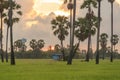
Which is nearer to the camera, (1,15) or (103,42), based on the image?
(1,15)

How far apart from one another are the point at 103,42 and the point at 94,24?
92.7 m

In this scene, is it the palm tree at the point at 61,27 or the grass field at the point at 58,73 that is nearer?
the grass field at the point at 58,73

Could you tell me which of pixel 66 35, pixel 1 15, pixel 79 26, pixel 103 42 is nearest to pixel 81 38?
pixel 79 26

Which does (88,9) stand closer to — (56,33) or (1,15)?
(56,33)

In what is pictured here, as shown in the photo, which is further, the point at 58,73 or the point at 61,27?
the point at 61,27

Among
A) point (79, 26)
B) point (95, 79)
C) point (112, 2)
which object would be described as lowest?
point (95, 79)

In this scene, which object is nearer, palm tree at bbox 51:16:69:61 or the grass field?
the grass field

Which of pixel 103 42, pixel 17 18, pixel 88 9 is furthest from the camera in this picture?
pixel 103 42

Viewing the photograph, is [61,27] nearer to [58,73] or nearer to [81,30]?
[81,30]

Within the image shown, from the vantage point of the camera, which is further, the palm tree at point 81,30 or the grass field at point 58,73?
the palm tree at point 81,30

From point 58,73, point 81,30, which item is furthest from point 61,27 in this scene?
point 58,73

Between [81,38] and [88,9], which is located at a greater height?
[88,9]

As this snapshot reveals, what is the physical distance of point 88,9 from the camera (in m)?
111

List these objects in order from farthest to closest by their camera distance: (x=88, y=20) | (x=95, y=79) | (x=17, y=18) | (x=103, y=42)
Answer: (x=103, y=42) → (x=88, y=20) → (x=17, y=18) → (x=95, y=79)
